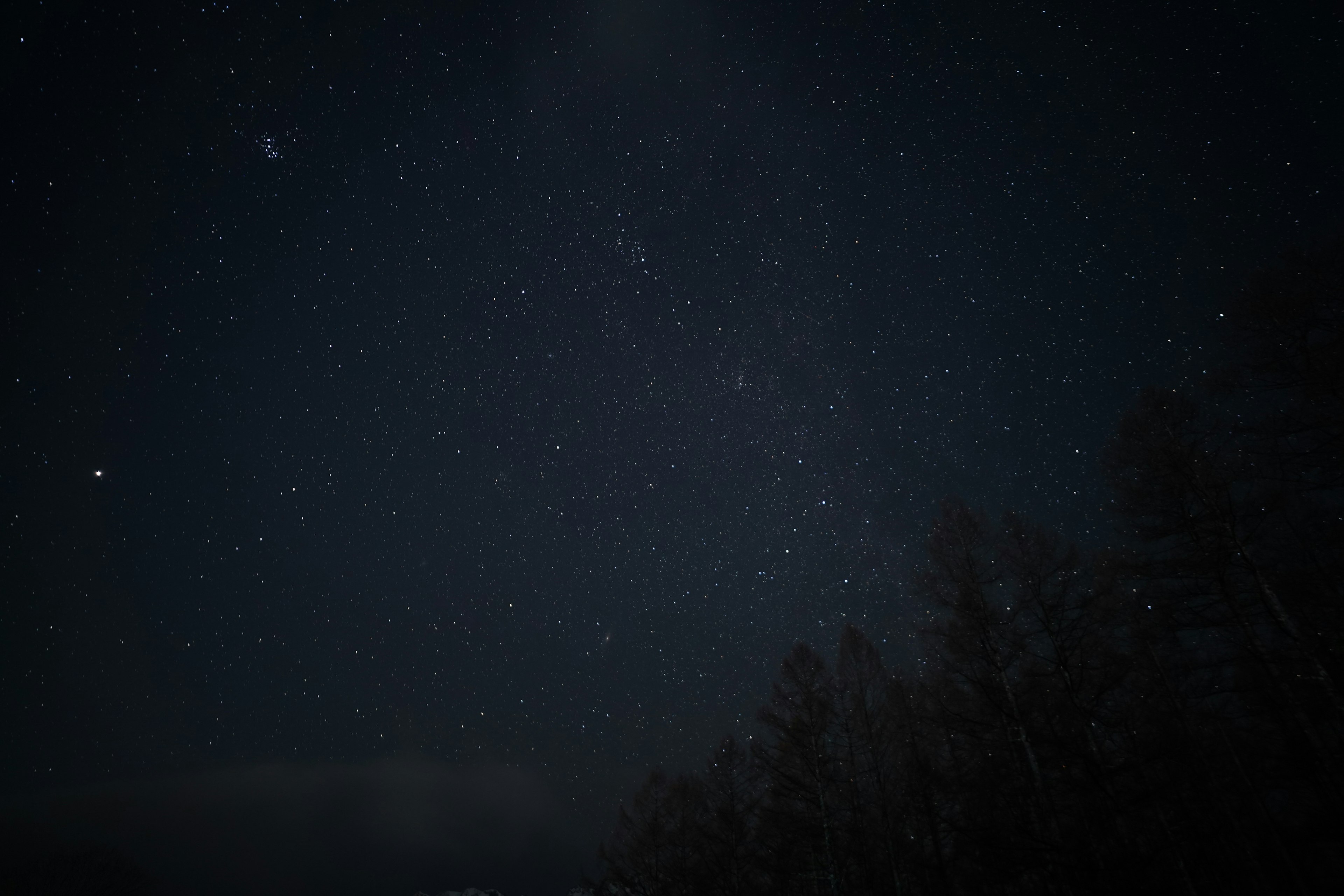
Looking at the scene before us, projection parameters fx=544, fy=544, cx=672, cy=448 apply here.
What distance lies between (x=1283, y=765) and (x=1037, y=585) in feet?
31.8

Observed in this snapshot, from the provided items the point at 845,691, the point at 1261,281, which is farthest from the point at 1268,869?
the point at 1261,281

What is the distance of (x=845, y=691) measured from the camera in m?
17.8

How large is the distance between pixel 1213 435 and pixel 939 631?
6069mm

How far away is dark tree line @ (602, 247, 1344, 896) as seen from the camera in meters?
8.47

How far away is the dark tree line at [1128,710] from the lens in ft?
27.8

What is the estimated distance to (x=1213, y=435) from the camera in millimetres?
9953

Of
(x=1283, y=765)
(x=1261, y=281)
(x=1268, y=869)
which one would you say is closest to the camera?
(x=1261, y=281)

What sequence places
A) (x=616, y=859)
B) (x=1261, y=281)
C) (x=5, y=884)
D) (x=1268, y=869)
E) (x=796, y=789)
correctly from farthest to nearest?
1. (x=5, y=884)
2. (x=616, y=859)
3. (x=1268, y=869)
4. (x=796, y=789)
5. (x=1261, y=281)

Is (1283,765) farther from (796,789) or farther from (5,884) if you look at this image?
(5,884)

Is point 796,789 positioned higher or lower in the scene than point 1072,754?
higher

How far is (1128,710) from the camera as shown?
47.5ft

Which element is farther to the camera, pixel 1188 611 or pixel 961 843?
pixel 961 843

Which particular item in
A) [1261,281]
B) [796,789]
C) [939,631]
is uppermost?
[1261,281]

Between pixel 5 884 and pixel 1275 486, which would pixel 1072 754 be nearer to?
pixel 1275 486
